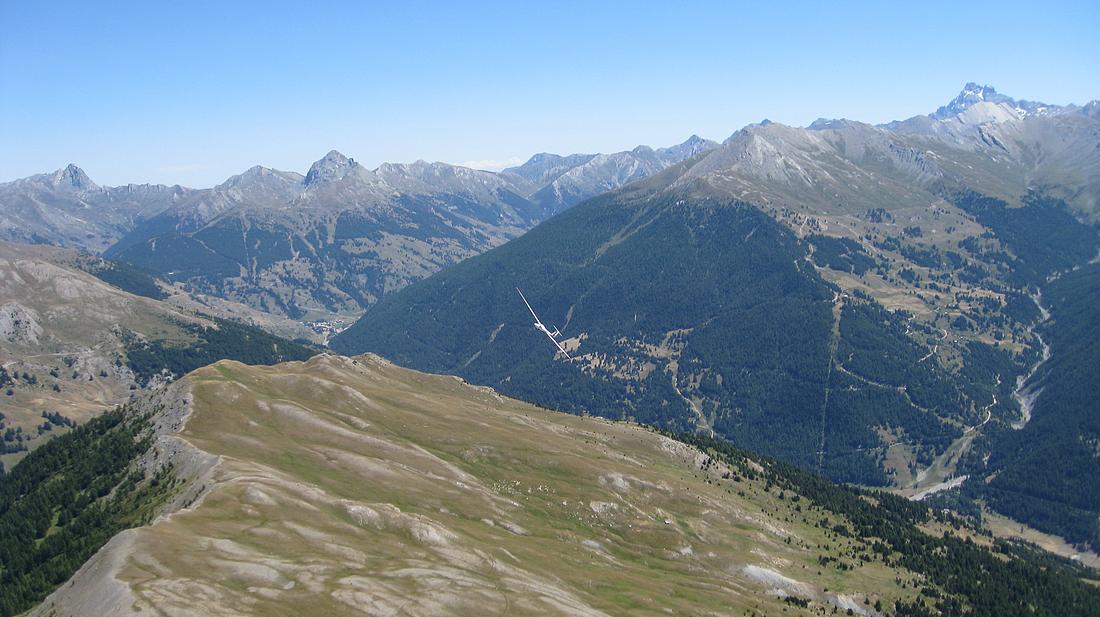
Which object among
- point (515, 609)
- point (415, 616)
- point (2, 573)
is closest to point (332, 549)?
point (415, 616)

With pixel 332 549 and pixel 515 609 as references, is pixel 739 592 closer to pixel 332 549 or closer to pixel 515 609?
pixel 515 609

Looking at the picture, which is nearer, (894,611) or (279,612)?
(279,612)

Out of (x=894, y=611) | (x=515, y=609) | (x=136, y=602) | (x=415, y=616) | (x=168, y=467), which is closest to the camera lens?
(x=136, y=602)

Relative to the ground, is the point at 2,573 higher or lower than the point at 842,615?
lower

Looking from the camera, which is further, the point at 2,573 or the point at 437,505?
the point at 437,505

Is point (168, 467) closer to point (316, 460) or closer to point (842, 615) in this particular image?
point (316, 460)

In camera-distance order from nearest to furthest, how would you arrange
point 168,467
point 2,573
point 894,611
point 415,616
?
point 415,616 → point 2,573 → point 168,467 → point 894,611

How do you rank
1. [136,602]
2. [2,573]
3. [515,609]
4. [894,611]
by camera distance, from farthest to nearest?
[894,611]
[2,573]
[515,609]
[136,602]

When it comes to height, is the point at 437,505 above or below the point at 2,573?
above

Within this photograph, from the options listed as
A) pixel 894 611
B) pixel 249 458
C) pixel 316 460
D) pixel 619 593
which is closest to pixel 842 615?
pixel 894 611
